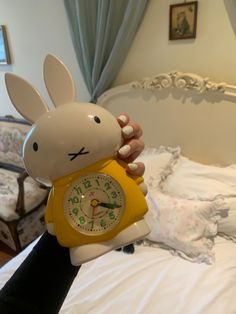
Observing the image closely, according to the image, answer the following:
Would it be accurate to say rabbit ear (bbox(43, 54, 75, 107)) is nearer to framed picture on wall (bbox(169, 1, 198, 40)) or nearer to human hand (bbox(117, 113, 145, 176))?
human hand (bbox(117, 113, 145, 176))

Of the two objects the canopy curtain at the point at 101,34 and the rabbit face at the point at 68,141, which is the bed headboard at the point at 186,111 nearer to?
the canopy curtain at the point at 101,34

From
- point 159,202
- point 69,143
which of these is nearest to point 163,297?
point 159,202

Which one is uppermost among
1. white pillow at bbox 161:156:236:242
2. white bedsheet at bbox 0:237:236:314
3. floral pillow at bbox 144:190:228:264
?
white pillow at bbox 161:156:236:242

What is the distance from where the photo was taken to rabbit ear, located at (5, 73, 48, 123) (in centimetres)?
62

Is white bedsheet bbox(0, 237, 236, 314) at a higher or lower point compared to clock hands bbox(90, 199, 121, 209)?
lower

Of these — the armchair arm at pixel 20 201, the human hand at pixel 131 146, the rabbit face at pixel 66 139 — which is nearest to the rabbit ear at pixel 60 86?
the rabbit face at pixel 66 139

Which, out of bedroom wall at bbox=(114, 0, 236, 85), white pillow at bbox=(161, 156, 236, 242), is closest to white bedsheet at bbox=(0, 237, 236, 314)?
white pillow at bbox=(161, 156, 236, 242)

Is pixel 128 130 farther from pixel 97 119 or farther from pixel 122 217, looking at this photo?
pixel 122 217

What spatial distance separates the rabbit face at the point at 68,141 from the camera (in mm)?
545

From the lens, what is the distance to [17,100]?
2.05 feet

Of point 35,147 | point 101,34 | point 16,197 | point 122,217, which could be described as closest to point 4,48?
point 101,34

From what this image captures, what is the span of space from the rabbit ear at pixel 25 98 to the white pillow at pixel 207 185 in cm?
109

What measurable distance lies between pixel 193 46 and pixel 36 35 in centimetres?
141

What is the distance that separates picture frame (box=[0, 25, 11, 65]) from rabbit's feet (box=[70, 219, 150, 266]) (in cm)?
255
